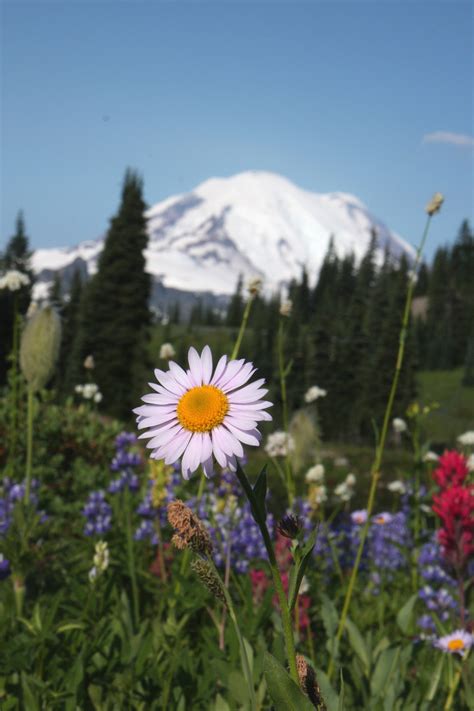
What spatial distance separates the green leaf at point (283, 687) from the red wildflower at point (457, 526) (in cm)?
228

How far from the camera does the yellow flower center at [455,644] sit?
105 inches

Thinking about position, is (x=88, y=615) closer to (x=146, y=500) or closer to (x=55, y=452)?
(x=146, y=500)

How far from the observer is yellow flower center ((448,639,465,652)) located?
2660 millimetres

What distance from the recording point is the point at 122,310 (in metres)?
53.4

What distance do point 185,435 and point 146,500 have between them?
3.43 m

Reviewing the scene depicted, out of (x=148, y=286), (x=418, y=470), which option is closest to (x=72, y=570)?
(x=418, y=470)

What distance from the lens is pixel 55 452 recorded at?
33.1 feet

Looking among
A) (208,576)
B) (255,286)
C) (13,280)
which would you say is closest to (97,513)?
(255,286)

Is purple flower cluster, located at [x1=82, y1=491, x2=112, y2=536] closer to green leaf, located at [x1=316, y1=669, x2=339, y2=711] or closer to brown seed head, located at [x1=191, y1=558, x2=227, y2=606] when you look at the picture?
green leaf, located at [x1=316, y1=669, x2=339, y2=711]

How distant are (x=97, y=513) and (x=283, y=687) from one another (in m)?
3.58

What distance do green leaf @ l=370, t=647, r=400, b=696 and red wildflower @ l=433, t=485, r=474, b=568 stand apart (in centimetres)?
75

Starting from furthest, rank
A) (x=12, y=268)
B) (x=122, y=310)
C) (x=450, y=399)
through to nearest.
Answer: (x=450, y=399) < (x=12, y=268) < (x=122, y=310)

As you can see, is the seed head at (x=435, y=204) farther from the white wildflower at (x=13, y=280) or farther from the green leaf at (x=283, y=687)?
the white wildflower at (x=13, y=280)

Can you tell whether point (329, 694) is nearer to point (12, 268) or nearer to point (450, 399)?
point (12, 268)
